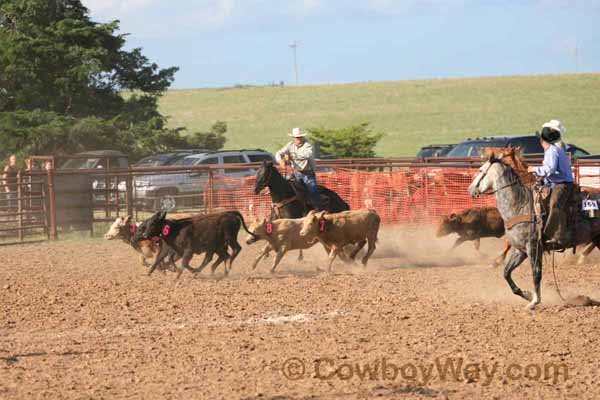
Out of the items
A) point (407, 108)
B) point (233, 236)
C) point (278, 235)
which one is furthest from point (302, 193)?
point (407, 108)

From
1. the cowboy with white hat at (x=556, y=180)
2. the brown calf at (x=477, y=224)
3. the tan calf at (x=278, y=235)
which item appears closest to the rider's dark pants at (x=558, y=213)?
the cowboy with white hat at (x=556, y=180)


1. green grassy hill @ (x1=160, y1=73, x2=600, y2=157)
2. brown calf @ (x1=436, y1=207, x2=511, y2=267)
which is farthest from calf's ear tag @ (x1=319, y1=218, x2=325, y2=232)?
green grassy hill @ (x1=160, y1=73, x2=600, y2=157)

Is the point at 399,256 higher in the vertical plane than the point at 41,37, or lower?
lower

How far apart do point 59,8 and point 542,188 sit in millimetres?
21988

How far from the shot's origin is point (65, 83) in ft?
92.5

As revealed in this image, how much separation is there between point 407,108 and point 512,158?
62.7 m

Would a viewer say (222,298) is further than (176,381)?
Yes

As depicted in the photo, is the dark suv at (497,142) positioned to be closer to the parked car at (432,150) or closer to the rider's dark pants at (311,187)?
the parked car at (432,150)

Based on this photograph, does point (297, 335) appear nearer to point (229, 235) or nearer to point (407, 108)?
point (229, 235)

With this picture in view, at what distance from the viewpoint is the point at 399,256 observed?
15.0m

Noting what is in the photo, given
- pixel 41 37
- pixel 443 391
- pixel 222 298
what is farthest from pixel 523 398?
pixel 41 37

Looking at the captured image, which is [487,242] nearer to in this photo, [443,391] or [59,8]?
[443,391]

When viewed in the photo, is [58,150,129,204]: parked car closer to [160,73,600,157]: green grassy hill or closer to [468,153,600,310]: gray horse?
[468,153,600,310]: gray horse

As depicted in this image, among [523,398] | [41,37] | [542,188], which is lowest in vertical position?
[523,398]
